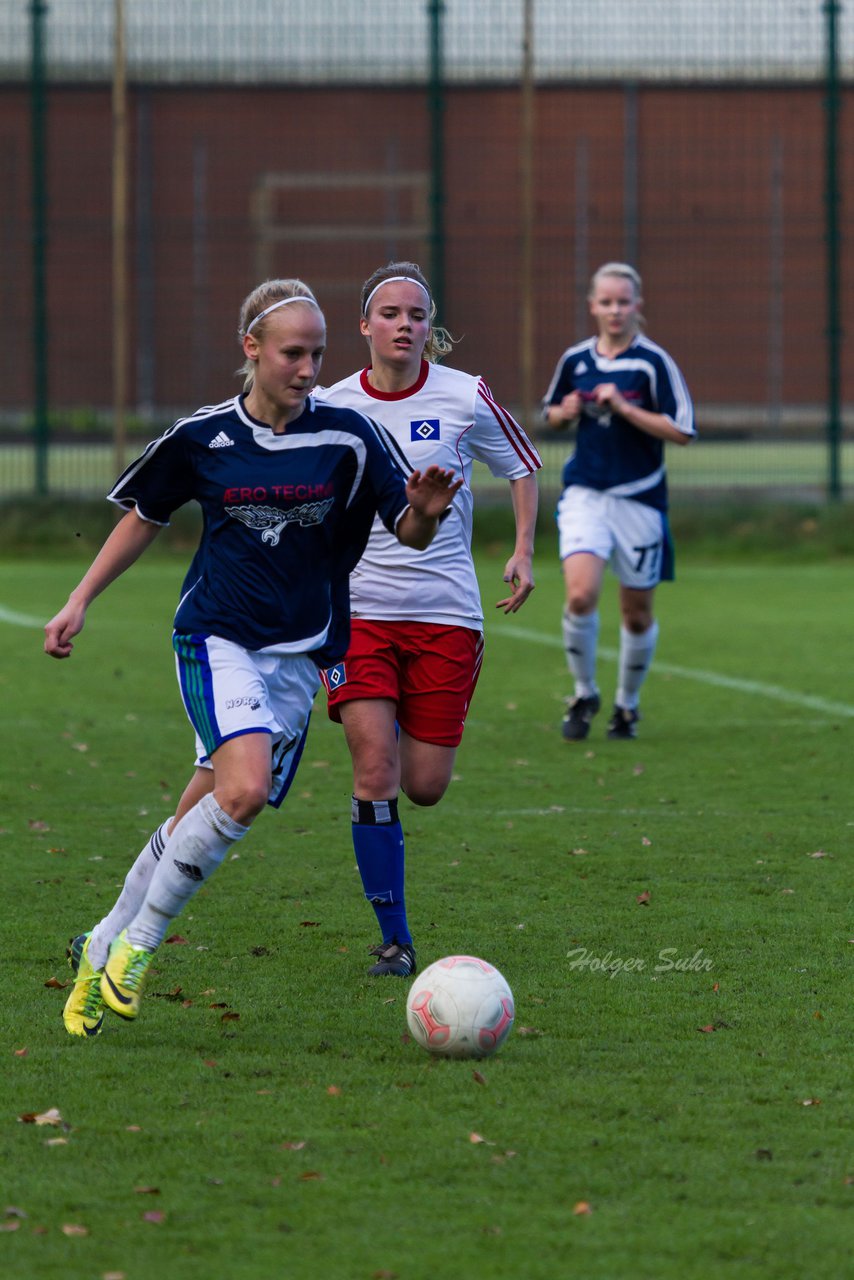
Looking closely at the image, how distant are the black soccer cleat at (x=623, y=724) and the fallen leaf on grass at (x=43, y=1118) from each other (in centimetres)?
575

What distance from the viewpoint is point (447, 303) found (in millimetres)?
19391

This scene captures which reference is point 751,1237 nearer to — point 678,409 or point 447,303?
point 678,409

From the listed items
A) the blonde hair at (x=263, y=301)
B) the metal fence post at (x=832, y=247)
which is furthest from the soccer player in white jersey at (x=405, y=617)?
the metal fence post at (x=832, y=247)

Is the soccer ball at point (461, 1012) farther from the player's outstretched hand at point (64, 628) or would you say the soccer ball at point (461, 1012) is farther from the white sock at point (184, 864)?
the player's outstretched hand at point (64, 628)

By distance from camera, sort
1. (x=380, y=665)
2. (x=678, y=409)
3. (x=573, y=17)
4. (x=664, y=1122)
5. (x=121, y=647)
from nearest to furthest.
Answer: (x=664, y=1122) → (x=380, y=665) → (x=678, y=409) → (x=121, y=647) → (x=573, y=17)

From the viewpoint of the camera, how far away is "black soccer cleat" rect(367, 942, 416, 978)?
5254 mm

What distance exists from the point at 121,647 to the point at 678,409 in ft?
15.7

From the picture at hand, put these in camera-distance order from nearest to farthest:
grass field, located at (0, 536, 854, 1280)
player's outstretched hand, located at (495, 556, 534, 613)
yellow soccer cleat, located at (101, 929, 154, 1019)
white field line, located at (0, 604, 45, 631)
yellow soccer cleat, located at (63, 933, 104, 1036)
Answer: grass field, located at (0, 536, 854, 1280), yellow soccer cleat, located at (101, 929, 154, 1019), yellow soccer cleat, located at (63, 933, 104, 1036), player's outstretched hand, located at (495, 556, 534, 613), white field line, located at (0, 604, 45, 631)

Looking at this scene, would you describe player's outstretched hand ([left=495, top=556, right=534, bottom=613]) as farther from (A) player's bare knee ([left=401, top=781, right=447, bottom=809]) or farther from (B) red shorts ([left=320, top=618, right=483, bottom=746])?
A: (A) player's bare knee ([left=401, top=781, right=447, bottom=809])

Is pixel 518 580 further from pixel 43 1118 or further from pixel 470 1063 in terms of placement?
pixel 43 1118

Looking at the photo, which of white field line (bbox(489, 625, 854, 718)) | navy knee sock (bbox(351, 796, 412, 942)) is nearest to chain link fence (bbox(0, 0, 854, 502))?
white field line (bbox(489, 625, 854, 718))

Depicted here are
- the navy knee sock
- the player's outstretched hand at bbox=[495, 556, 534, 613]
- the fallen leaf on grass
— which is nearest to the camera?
the fallen leaf on grass

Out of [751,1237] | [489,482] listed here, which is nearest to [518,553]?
[751,1237]

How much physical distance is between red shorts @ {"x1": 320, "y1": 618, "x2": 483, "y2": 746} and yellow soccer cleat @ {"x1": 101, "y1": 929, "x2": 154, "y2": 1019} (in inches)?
46.9
